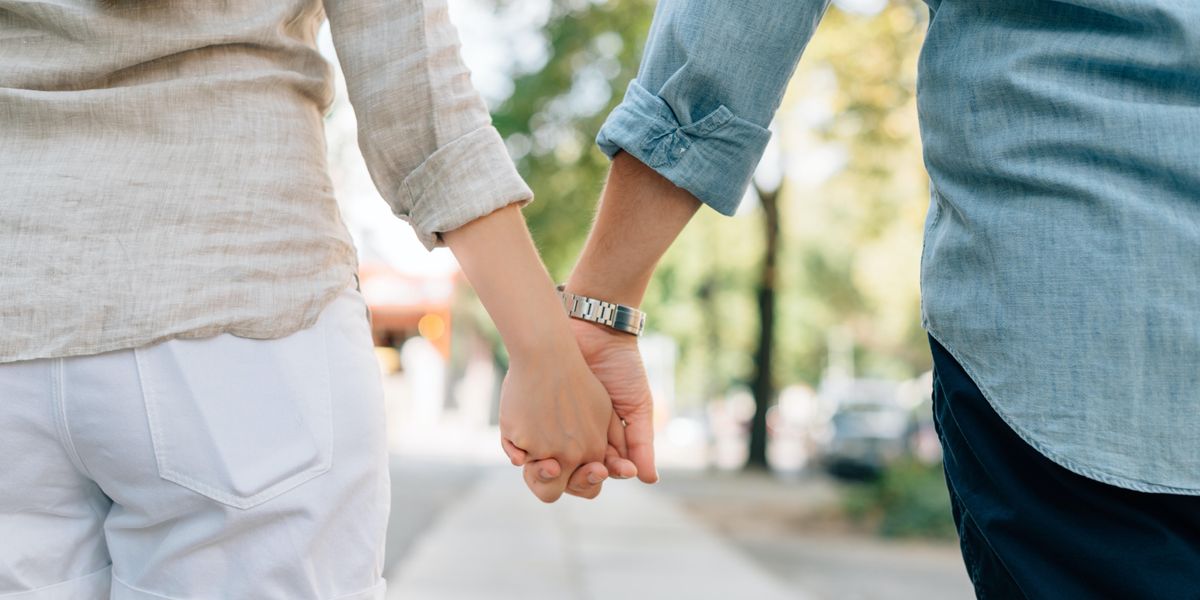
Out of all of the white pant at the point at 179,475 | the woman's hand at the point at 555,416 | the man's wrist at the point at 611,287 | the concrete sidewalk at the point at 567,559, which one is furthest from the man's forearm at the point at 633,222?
the concrete sidewalk at the point at 567,559

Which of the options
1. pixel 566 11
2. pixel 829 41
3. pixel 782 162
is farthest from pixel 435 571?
pixel 782 162

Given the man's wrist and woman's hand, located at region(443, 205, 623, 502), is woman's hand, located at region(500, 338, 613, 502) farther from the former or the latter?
the man's wrist

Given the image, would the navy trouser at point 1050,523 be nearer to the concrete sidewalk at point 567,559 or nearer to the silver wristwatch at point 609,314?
the silver wristwatch at point 609,314

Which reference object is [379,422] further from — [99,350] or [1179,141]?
[1179,141]

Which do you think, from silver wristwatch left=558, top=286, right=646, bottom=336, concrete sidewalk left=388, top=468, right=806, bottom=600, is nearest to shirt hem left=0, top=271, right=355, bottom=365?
silver wristwatch left=558, top=286, right=646, bottom=336

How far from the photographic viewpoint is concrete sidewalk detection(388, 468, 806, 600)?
6996mm

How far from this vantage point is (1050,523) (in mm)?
1353

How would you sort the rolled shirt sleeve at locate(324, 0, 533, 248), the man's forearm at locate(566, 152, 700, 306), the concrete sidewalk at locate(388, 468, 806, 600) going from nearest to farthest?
the rolled shirt sleeve at locate(324, 0, 533, 248) < the man's forearm at locate(566, 152, 700, 306) < the concrete sidewalk at locate(388, 468, 806, 600)

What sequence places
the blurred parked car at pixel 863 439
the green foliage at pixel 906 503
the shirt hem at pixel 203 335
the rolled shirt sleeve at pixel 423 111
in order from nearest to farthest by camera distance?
the shirt hem at pixel 203 335 < the rolled shirt sleeve at pixel 423 111 < the green foliage at pixel 906 503 < the blurred parked car at pixel 863 439

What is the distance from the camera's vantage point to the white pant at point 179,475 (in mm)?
1278

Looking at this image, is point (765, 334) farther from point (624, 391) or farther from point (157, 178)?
point (157, 178)

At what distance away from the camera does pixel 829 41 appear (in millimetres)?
14039

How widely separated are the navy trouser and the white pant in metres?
0.74

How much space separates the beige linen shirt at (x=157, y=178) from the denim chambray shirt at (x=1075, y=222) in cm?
77
